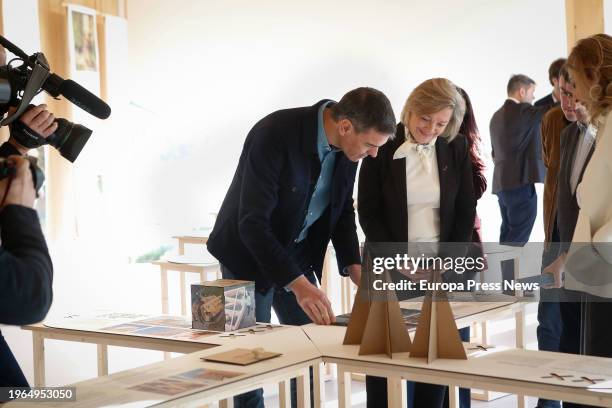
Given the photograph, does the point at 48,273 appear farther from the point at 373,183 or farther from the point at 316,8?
the point at 316,8

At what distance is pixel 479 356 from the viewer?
86.7 inches

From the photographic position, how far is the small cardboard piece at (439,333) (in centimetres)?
214

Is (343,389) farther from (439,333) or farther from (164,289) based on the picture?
(164,289)

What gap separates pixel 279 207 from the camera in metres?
2.70

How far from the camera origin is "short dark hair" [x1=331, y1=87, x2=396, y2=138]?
2498 mm

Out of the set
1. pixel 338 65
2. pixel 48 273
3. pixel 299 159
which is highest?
pixel 338 65

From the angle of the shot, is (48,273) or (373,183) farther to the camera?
(373,183)

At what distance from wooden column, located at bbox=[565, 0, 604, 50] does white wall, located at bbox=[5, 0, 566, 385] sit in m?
1.10

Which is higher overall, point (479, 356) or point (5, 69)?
point (5, 69)

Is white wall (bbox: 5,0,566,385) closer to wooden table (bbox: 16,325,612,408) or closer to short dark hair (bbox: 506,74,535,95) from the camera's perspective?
short dark hair (bbox: 506,74,535,95)

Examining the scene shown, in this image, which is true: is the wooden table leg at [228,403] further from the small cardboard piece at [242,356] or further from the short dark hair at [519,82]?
the short dark hair at [519,82]

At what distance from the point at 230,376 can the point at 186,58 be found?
4538 mm

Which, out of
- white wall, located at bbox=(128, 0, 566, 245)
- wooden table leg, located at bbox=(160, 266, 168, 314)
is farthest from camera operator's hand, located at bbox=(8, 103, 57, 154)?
white wall, located at bbox=(128, 0, 566, 245)

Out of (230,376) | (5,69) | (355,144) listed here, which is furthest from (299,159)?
(5,69)
